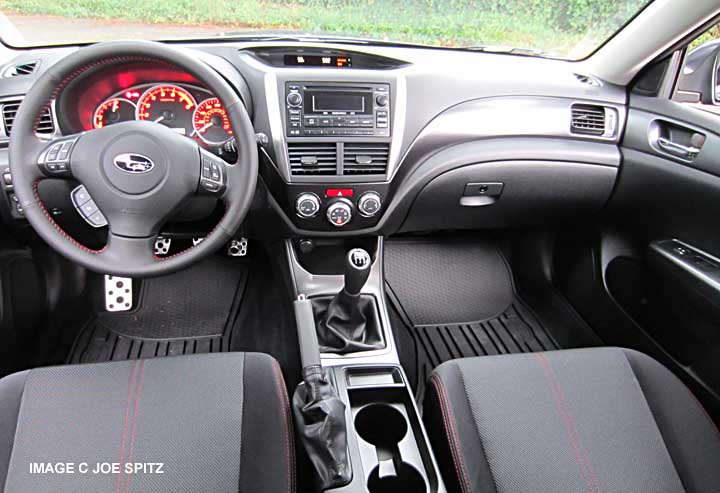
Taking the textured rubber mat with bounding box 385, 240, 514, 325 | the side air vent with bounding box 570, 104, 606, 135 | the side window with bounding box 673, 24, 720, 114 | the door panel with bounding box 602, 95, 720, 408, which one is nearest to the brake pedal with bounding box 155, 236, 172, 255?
the textured rubber mat with bounding box 385, 240, 514, 325

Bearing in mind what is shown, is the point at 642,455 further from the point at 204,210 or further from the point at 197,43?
the point at 197,43

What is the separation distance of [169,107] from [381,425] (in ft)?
3.62

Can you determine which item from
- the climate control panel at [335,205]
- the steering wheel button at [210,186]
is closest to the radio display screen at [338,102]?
the climate control panel at [335,205]

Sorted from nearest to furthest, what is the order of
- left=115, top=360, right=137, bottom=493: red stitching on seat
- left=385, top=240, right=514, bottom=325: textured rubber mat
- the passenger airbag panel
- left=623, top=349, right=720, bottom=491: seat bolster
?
left=115, top=360, right=137, bottom=493: red stitching on seat → left=623, top=349, right=720, bottom=491: seat bolster → the passenger airbag panel → left=385, top=240, right=514, bottom=325: textured rubber mat

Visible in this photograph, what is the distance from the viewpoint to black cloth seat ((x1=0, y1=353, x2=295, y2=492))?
1.03m

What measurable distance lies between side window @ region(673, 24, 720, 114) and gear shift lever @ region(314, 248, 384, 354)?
3.91 ft

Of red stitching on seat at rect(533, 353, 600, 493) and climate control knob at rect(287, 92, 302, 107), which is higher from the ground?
climate control knob at rect(287, 92, 302, 107)

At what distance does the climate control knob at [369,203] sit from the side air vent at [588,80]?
860 mm

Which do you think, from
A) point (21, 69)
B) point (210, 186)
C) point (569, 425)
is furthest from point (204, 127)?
point (569, 425)

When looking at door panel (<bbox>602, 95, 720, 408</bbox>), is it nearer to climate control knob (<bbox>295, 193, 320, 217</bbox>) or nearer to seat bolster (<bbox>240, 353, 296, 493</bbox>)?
climate control knob (<bbox>295, 193, 320, 217</bbox>)

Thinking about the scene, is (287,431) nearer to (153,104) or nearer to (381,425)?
(381,425)

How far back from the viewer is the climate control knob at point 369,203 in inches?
65.7

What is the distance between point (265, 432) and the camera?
1136 mm

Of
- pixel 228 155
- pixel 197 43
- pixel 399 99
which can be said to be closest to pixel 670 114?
pixel 399 99
